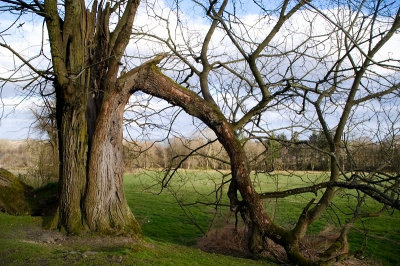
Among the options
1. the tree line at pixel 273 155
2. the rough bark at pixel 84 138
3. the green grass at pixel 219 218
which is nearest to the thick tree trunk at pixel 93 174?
the rough bark at pixel 84 138

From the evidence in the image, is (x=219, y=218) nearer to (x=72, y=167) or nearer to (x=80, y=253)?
(x=72, y=167)

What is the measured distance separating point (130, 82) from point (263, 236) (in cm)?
461

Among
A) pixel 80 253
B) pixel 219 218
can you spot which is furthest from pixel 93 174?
pixel 219 218

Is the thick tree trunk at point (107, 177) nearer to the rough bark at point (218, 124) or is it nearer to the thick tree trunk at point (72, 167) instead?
the thick tree trunk at point (72, 167)

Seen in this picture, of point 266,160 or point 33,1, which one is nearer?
point 33,1

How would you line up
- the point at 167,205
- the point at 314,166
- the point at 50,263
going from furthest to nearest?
the point at 167,205
the point at 314,166
the point at 50,263

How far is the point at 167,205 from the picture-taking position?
2516cm

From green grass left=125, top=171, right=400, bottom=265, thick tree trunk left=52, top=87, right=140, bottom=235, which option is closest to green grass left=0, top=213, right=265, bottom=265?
thick tree trunk left=52, top=87, right=140, bottom=235

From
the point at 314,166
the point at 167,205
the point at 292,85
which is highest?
the point at 292,85

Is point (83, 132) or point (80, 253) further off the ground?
point (83, 132)

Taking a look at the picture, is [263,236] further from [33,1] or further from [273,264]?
[33,1]

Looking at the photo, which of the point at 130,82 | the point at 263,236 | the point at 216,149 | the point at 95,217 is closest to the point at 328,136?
the point at 263,236

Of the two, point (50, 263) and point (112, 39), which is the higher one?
point (112, 39)

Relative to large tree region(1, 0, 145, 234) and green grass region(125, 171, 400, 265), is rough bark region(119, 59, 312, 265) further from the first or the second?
green grass region(125, 171, 400, 265)
